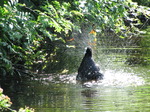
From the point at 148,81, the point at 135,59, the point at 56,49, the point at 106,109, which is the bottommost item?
the point at 106,109

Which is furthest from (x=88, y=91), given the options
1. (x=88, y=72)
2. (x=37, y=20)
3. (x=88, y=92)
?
(x=37, y=20)

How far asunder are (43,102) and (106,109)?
1.39 metres

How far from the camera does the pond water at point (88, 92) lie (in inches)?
242

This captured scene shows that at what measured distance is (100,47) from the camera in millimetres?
16922

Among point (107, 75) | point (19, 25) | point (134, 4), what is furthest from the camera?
point (107, 75)

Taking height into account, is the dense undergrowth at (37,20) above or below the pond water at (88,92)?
above

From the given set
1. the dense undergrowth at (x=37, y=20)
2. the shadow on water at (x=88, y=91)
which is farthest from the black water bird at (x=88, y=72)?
the dense undergrowth at (x=37, y=20)

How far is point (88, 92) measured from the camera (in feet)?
25.2

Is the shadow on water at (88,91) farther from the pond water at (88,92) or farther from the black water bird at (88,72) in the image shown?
the black water bird at (88,72)

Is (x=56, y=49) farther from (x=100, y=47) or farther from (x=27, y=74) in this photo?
(x=27, y=74)

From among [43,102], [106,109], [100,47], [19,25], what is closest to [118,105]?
[106,109]

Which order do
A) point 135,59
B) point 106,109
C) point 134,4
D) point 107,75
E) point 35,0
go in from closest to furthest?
1. point 106,109
2. point 35,0
3. point 134,4
4. point 107,75
5. point 135,59

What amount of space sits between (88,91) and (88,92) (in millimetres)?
129

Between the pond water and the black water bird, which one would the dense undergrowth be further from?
the black water bird
